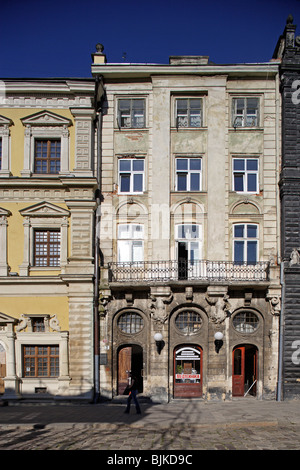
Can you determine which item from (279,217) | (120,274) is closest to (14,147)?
(120,274)

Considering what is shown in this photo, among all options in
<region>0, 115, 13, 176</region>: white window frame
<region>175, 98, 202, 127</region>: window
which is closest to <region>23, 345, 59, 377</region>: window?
<region>0, 115, 13, 176</region>: white window frame

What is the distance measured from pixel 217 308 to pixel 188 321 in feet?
5.01

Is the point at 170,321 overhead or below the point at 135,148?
below

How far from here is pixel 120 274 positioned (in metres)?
22.4

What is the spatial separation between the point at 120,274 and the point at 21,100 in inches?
365

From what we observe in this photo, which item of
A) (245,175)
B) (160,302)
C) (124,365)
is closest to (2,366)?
(124,365)

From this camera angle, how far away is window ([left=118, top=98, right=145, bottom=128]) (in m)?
23.4

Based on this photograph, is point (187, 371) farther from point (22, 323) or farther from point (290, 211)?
point (290, 211)

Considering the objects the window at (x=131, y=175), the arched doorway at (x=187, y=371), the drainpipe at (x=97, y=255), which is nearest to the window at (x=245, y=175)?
the window at (x=131, y=175)

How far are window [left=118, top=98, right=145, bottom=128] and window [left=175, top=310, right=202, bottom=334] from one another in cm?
920

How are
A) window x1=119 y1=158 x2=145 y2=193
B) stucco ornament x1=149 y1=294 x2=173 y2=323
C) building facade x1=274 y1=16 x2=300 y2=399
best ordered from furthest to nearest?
window x1=119 y1=158 x2=145 y2=193 < stucco ornament x1=149 y1=294 x2=173 y2=323 < building facade x1=274 y1=16 x2=300 y2=399

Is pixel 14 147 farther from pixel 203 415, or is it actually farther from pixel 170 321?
pixel 203 415

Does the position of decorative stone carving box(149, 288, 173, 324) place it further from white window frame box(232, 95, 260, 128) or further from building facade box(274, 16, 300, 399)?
white window frame box(232, 95, 260, 128)
